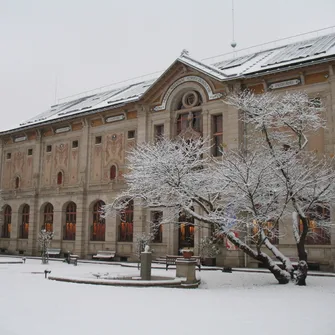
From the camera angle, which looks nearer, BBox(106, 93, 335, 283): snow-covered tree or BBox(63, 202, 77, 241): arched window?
BBox(106, 93, 335, 283): snow-covered tree

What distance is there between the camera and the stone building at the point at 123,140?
92.9ft

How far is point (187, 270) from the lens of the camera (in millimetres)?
18938

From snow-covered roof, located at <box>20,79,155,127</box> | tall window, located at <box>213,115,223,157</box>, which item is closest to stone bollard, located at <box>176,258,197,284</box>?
tall window, located at <box>213,115,223,157</box>

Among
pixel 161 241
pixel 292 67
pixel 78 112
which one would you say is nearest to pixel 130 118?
pixel 78 112

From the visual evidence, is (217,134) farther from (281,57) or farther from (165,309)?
(165,309)

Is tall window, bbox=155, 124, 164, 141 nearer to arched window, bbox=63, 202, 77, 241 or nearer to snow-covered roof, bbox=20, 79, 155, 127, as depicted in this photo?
snow-covered roof, bbox=20, 79, 155, 127

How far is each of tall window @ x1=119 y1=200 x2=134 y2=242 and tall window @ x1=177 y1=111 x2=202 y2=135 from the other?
689cm

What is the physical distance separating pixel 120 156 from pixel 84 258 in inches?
338

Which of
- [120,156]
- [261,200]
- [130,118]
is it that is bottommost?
[261,200]

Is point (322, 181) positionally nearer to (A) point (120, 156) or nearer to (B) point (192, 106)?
(B) point (192, 106)

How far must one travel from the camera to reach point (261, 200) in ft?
66.1

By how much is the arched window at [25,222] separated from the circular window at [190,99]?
19.0 m

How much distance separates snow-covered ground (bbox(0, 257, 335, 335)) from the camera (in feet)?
35.0

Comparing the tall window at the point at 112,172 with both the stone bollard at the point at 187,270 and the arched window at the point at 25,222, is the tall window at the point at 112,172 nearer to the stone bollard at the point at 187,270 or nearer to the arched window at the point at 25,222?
the arched window at the point at 25,222
